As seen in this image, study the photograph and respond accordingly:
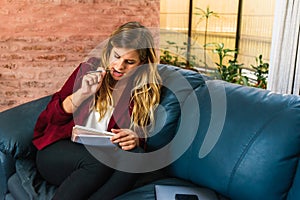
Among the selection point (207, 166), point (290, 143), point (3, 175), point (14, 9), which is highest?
point (14, 9)

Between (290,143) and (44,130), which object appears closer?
(290,143)

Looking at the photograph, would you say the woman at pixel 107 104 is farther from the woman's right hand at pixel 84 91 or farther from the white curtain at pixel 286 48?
the white curtain at pixel 286 48

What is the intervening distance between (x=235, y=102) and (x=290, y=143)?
29 cm

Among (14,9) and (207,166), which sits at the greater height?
(14,9)

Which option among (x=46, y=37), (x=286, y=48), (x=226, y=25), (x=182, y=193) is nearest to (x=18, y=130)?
(x=182, y=193)

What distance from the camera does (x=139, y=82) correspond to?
5.14ft

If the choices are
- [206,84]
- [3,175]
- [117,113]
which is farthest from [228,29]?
[3,175]

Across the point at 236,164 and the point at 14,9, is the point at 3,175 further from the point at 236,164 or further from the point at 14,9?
the point at 14,9

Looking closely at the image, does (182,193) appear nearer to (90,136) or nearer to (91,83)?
(90,136)

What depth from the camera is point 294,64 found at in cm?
205

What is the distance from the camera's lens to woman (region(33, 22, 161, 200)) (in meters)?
1.41

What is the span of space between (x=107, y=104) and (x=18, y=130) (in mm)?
468

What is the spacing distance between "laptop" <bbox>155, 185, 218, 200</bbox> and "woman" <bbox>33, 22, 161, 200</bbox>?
0.14 meters

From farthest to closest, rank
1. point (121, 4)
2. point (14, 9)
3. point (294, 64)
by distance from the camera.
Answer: point (121, 4) → point (14, 9) → point (294, 64)
